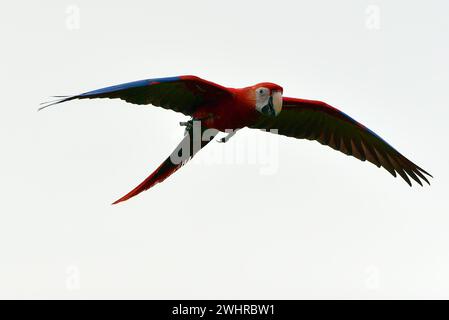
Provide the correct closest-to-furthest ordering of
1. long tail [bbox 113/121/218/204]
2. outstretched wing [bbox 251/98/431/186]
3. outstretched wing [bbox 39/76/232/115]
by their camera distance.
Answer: outstretched wing [bbox 39/76/232/115] < long tail [bbox 113/121/218/204] < outstretched wing [bbox 251/98/431/186]

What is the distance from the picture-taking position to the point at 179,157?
31.8 ft

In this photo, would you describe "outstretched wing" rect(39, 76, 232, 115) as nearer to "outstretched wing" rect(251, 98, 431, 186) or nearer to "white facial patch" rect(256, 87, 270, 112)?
"white facial patch" rect(256, 87, 270, 112)

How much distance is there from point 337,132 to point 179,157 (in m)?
2.47

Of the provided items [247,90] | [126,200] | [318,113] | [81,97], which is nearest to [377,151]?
[318,113]

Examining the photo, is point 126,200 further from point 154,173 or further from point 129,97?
point 129,97

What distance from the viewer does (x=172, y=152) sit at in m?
9.67

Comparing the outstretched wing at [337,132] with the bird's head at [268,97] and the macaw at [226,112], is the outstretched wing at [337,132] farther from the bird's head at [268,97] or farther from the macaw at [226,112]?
the bird's head at [268,97]

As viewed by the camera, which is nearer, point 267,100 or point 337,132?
point 267,100

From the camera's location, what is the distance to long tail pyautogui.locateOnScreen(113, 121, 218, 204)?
945 centimetres

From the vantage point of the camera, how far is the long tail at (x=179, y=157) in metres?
9.45

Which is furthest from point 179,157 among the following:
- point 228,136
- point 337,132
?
point 337,132

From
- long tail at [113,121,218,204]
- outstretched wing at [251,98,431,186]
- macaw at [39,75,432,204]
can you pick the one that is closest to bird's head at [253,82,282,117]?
macaw at [39,75,432,204]

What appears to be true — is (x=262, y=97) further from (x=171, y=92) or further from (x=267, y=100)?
(x=171, y=92)

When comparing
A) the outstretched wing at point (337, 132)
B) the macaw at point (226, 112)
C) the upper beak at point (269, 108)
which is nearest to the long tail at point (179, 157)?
the macaw at point (226, 112)
